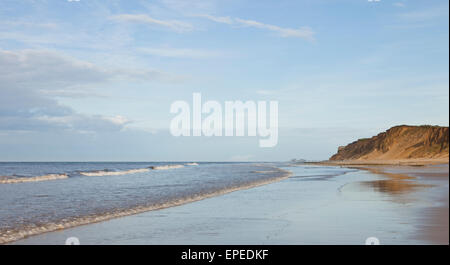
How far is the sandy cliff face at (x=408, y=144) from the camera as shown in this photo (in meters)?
87.1

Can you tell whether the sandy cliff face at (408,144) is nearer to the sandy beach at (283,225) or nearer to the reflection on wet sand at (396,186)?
the reflection on wet sand at (396,186)

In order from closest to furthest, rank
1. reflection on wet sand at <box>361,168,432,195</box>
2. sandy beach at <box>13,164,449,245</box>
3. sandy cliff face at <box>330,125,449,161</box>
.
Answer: sandy beach at <box>13,164,449,245</box> < reflection on wet sand at <box>361,168,432,195</box> < sandy cliff face at <box>330,125,449,161</box>

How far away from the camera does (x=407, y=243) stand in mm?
8203

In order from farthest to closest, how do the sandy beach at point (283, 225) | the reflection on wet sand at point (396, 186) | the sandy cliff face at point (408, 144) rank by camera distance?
1. the sandy cliff face at point (408, 144)
2. the reflection on wet sand at point (396, 186)
3. the sandy beach at point (283, 225)

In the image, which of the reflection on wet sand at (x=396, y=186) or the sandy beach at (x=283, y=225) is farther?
the reflection on wet sand at (x=396, y=186)

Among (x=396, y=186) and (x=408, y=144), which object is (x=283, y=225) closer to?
(x=396, y=186)

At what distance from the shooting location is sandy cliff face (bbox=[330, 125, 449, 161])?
87.1m

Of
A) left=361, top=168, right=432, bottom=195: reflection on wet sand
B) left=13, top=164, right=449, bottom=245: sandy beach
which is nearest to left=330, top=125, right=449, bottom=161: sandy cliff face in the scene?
left=361, top=168, right=432, bottom=195: reflection on wet sand

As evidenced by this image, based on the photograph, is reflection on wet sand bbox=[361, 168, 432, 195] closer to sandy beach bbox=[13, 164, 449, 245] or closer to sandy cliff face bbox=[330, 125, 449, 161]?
sandy beach bbox=[13, 164, 449, 245]

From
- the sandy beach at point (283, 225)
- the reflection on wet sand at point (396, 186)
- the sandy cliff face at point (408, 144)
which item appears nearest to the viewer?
the sandy beach at point (283, 225)

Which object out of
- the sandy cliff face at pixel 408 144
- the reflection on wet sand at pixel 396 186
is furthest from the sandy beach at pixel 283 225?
the sandy cliff face at pixel 408 144
